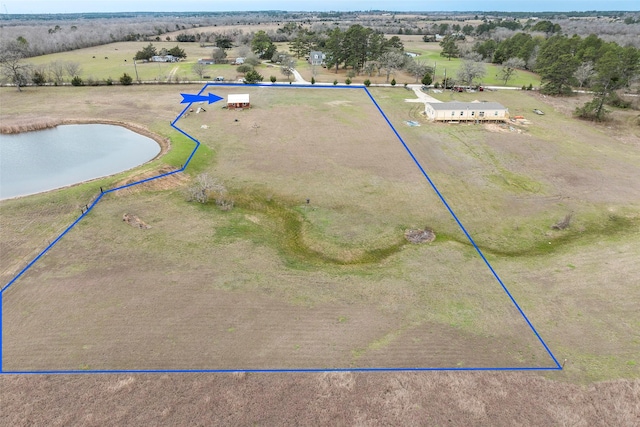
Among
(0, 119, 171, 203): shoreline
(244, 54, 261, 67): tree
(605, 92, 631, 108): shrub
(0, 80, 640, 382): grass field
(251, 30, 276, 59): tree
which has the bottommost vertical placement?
(0, 80, 640, 382): grass field

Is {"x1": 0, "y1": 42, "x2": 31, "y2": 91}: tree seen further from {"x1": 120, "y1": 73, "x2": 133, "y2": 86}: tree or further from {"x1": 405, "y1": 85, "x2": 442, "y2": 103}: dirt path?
{"x1": 405, "y1": 85, "x2": 442, "y2": 103}: dirt path

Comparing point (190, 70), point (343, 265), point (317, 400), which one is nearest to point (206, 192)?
point (343, 265)

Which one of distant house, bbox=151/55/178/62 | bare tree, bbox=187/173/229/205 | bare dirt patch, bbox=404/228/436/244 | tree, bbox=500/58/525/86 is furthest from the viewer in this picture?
distant house, bbox=151/55/178/62

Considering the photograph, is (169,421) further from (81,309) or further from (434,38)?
(434,38)

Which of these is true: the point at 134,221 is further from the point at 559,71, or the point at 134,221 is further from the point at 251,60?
the point at 559,71

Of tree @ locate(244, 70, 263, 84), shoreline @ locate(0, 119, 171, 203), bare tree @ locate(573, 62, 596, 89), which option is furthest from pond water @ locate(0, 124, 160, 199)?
bare tree @ locate(573, 62, 596, 89)

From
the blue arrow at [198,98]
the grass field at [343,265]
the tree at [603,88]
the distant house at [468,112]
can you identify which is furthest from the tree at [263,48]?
the tree at [603,88]
